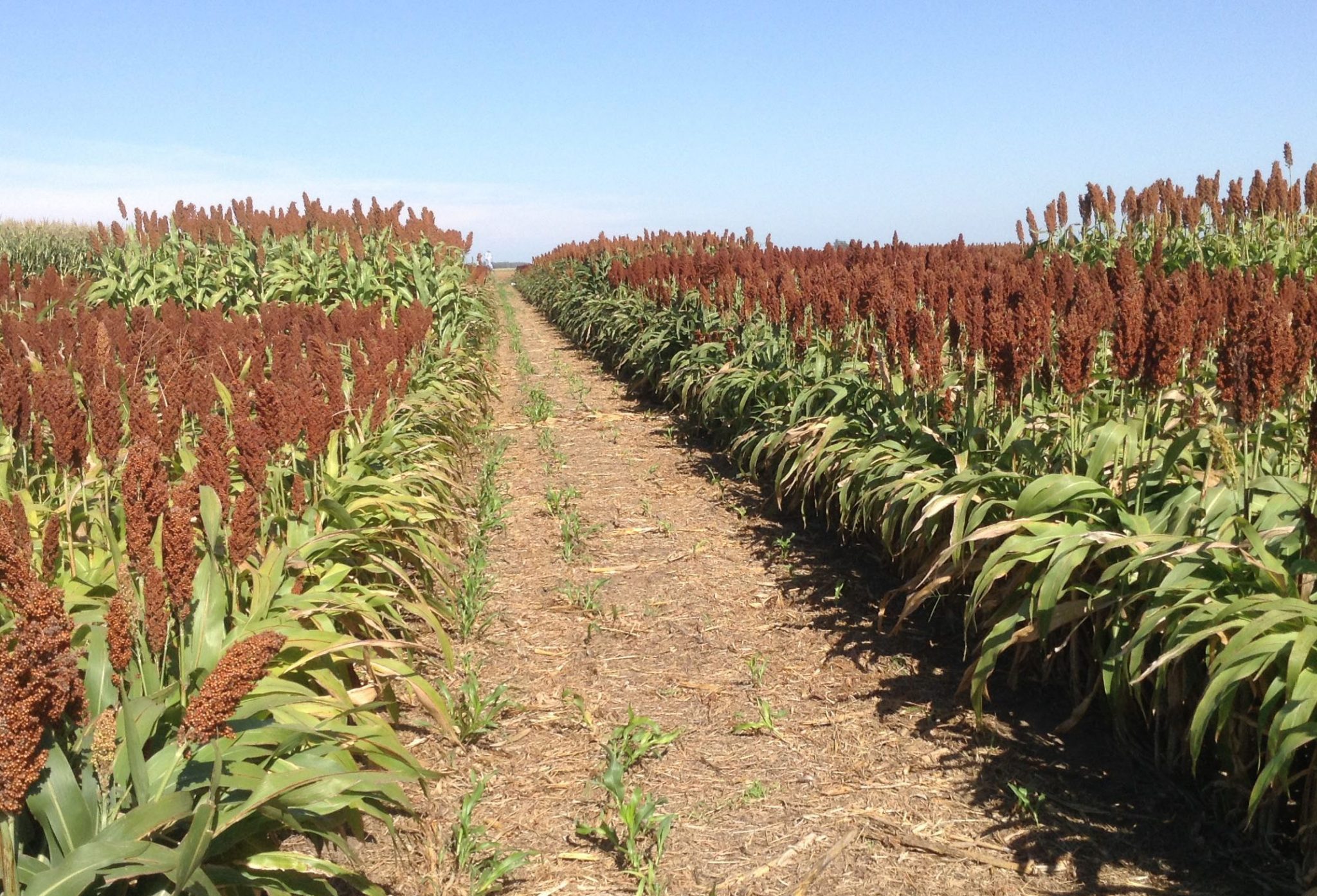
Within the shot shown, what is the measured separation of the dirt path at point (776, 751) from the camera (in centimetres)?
318

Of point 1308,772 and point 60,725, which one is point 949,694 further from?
point 60,725

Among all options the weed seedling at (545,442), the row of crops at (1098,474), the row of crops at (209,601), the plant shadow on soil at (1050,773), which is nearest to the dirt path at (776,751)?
the plant shadow on soil at (1050,773)

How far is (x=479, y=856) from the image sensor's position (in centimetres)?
330

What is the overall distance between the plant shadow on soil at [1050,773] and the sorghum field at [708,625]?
2 cm

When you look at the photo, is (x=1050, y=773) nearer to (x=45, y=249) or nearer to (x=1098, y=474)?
(x=1098, y=474)

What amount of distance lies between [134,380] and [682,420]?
21.9ft

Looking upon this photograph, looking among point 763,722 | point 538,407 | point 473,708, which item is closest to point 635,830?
point 763,722

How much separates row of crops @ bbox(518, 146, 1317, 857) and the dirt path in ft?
0.79

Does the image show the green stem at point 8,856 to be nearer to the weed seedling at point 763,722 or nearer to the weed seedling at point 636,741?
the weed seedling at point 636,741

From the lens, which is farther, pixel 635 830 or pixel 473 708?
pixel 473 708

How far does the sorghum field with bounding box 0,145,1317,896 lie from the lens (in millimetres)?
2602

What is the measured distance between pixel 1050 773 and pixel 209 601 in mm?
2959

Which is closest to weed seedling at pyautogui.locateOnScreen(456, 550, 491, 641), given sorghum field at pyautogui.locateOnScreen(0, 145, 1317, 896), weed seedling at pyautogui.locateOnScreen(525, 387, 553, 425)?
sorghum field at pyautogui.locateOnScreen(0, 145, 1317, 896)

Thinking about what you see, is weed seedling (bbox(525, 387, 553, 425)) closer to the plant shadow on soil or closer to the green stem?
the plant shadow on soil
